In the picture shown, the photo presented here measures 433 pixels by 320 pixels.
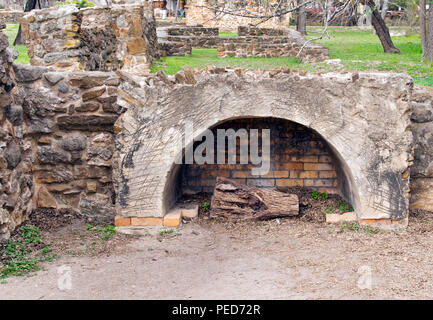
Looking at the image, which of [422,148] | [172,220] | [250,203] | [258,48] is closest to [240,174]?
[250,203]

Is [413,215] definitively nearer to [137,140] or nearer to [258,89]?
[258,89]

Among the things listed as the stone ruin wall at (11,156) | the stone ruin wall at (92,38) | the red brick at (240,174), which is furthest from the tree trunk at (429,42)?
the stone ruin wall at (11,156)

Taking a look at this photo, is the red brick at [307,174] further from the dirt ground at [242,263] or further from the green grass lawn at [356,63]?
the green grass lawn at [356,63]

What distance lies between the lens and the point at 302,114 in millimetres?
4652

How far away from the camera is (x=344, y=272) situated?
3904 millimetres

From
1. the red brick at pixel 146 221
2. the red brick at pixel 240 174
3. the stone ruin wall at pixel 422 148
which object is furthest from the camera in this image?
the red brick at pixel 240 174

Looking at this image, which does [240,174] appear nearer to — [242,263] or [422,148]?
[242,263]

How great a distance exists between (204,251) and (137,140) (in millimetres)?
1267

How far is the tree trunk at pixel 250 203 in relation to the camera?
5082 mm

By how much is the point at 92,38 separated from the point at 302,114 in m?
4.87

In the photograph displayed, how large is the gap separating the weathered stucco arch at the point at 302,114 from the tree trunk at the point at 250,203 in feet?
2.22

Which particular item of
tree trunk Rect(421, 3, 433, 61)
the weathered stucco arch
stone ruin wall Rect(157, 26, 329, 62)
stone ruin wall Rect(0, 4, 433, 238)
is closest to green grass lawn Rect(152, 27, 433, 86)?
tree trunk Rect(421, 3, 433, 61)

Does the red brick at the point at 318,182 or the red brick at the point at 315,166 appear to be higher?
the red brick at the point at 315,166
